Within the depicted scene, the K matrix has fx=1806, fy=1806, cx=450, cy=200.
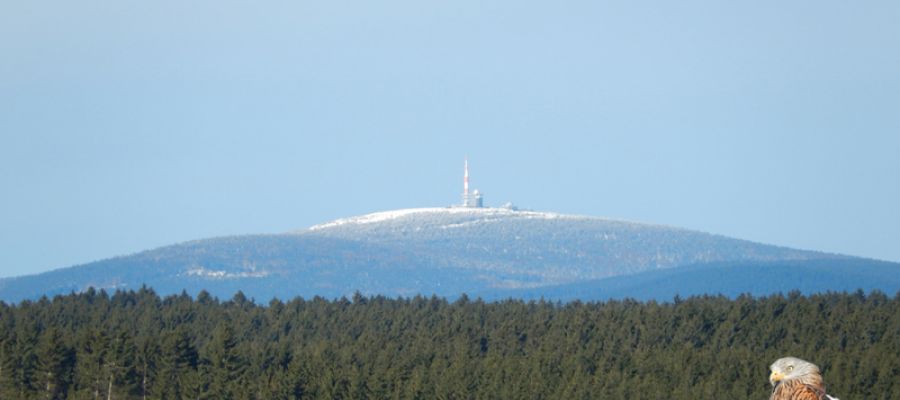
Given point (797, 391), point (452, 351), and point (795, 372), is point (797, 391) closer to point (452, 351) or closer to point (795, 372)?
point (795, 372)

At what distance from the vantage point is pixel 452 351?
95.8m

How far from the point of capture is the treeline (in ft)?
251

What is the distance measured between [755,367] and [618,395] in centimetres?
879

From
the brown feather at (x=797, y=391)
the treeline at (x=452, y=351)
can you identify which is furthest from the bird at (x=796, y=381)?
the treeline at (x=452, y=351)

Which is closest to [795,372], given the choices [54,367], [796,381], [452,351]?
[796,381]

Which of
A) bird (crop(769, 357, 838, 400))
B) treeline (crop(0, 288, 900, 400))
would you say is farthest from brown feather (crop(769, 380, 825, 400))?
treeline (crop(0, 288, 900, 400))

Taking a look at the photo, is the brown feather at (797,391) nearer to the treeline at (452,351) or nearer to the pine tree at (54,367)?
the treeline at (452,351)

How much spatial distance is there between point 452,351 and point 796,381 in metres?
83.8

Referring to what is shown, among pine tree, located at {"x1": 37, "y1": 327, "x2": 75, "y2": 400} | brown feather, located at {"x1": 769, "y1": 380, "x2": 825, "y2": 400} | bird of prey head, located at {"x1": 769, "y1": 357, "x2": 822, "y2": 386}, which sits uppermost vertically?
bird of prey head, located at {"x1": 769, "y1": 357, "x2": 822, "y2": 386}

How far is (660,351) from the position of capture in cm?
9281

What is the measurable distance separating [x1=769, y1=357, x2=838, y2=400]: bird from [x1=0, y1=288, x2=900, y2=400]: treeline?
5901cm

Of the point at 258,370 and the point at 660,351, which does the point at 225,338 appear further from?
the point at 660,351

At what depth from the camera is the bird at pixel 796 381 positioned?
12.2m

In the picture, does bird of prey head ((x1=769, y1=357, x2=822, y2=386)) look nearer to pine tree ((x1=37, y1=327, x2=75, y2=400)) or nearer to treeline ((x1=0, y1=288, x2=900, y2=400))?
treeline ((x1=0, y1=288, x2=900, y2=400))
